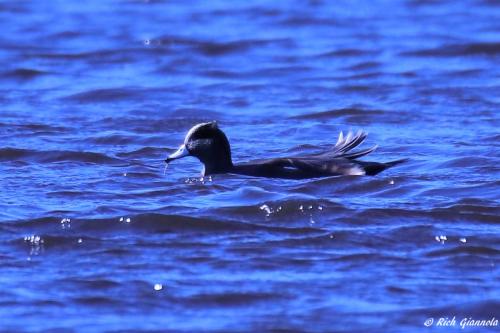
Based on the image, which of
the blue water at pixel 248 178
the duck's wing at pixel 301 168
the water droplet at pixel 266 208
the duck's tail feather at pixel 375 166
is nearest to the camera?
the blue water at pixel 248 178

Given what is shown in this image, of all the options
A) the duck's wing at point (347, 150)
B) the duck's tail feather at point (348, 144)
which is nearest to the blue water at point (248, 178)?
the duck's wing at point (347, 150)

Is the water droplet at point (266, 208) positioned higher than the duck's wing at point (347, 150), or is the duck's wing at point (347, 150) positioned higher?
the duck's wing at point (347, 150)

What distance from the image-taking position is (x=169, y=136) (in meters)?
13.4

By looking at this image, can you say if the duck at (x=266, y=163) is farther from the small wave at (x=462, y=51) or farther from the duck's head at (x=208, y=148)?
the small wave at (x=462, y=51)

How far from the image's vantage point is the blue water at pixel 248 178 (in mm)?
7895

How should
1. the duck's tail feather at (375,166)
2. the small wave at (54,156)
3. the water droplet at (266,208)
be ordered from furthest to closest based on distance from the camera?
1. the small wave at (54,156)
2. the duck's tail feather at (375,166)
3. the water droplet at (266,208)

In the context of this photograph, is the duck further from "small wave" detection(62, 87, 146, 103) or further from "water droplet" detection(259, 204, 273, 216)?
"small wave" detection(62, 87, 146, 103)

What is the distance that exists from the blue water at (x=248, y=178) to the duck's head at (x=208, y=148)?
0.19m

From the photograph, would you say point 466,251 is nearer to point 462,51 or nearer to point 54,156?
point 54,156

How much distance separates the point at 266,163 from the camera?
11.1m

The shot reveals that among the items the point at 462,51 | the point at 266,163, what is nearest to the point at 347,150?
the point at 266,163

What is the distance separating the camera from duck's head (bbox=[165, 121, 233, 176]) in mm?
11211

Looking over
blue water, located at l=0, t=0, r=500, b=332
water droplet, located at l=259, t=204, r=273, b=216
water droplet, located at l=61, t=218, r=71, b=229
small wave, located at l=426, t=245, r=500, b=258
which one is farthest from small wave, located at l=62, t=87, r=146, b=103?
small wave, located at l=426, t=245, r=500, b=258

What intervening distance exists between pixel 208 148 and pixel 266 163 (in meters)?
0.50
